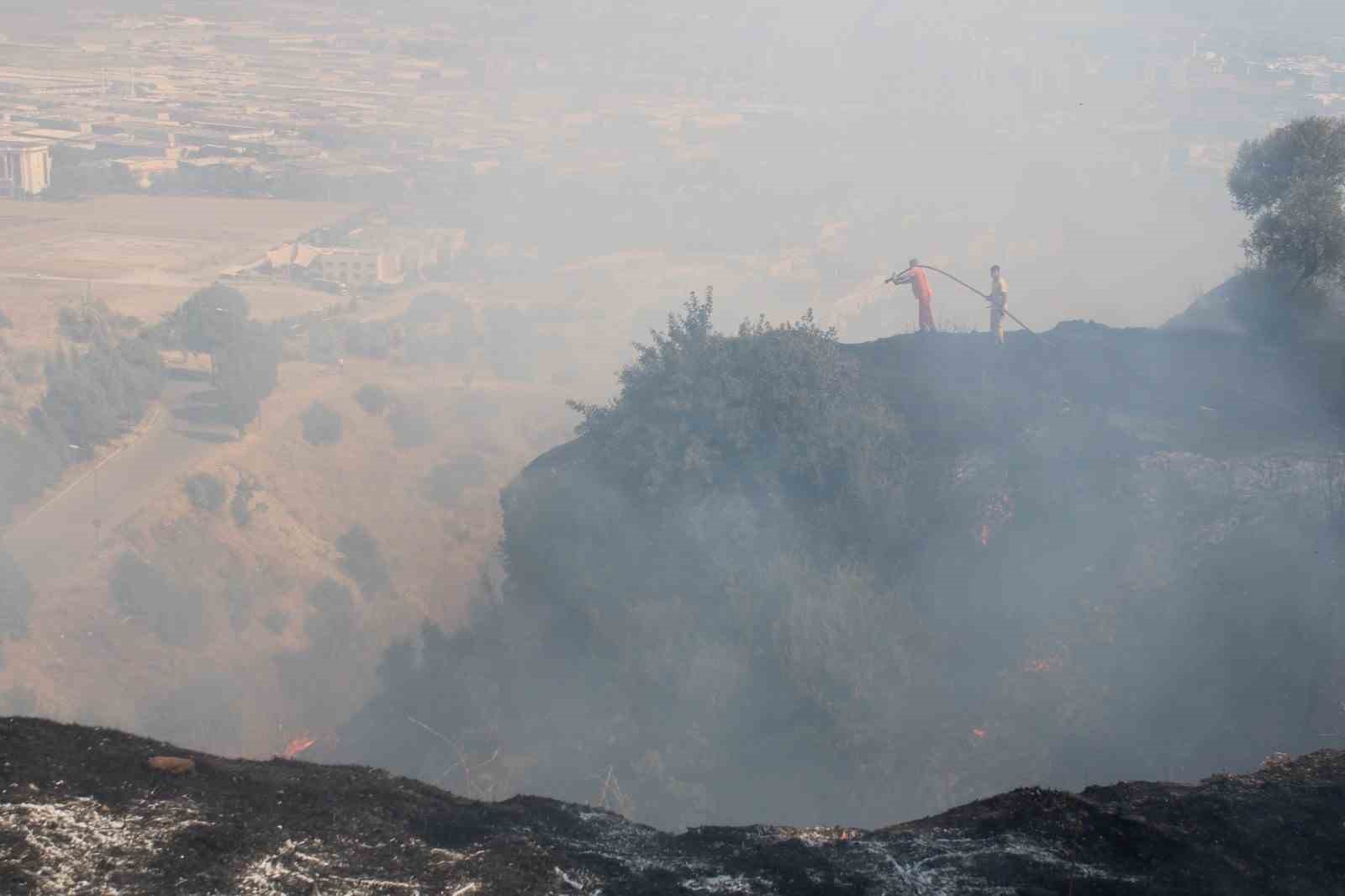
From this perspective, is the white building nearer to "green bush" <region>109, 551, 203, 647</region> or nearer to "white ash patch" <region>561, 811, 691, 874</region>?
"green bush" <region>109, 551, 203, 647</region>

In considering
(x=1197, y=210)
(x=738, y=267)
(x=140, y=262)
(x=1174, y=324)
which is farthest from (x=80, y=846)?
(x=1197, y=210)

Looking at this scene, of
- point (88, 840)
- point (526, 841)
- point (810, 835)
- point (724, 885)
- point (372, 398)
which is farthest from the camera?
point (372, 398)

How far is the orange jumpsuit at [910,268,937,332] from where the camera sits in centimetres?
1538

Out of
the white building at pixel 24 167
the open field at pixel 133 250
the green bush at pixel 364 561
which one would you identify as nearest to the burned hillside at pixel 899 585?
the green bush at pixel 364 561

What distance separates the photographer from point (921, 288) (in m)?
15.5

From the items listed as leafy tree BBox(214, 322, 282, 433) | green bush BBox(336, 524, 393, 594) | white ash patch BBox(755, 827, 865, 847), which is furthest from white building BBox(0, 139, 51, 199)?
white ash patch BBox(755, 827, 865, 847)

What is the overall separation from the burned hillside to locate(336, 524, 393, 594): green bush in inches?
214

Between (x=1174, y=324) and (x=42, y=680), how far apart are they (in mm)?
19372

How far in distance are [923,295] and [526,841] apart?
1178 centimetres

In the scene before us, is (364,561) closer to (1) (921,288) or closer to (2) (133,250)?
(1) (921,288)

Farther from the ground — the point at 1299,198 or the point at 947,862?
the point at 1299,198

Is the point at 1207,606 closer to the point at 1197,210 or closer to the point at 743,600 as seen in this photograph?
the point at 743,600

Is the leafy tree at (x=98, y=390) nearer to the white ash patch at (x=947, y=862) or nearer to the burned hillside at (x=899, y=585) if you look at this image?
the burned hillside at (x=899, y=585)

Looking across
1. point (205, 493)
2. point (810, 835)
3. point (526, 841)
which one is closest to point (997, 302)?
point (810, 835)
